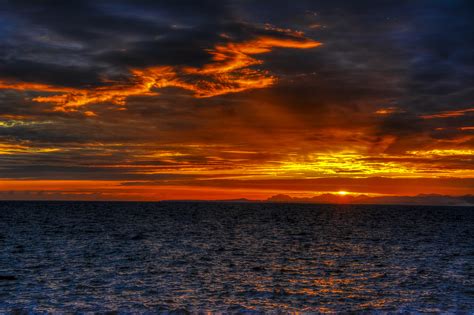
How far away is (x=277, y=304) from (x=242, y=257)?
21.9m

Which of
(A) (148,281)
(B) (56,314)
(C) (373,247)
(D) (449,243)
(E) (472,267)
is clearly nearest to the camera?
(B) (56,314)

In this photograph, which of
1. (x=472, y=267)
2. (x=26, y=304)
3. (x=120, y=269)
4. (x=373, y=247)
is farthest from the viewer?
(x=373, y=247)

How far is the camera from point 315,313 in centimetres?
2819

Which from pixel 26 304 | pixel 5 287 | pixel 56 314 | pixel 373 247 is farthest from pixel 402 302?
pixel 373 247

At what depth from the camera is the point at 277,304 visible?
100.0 feet

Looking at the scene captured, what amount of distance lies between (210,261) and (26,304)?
21.9m

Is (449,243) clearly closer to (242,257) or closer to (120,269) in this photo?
(242,257)

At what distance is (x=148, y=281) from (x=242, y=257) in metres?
16.2

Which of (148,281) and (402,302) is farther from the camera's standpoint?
(148,281)

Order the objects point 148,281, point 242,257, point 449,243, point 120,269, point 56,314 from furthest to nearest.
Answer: point 449,243 → point 242,257 → point 120,269 → point 148,281 → point 56,314

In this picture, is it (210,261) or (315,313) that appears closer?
(315,313)

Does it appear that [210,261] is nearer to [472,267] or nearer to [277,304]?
[277,304]

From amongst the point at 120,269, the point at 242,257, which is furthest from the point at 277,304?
the point at 242,257

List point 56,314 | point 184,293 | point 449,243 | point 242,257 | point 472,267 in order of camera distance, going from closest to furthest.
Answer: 1. point 56,314
2. point 184,293
3. point 472,267
4. point 242,257
5. point 449,243
